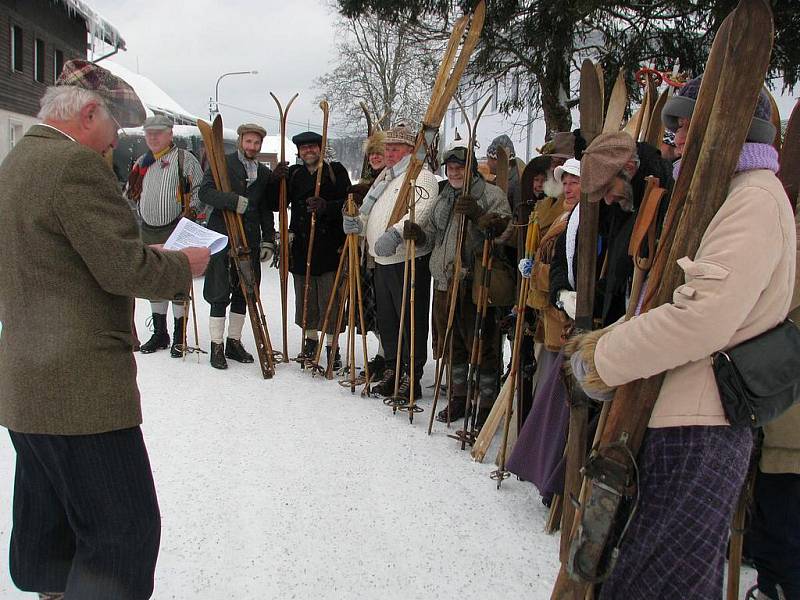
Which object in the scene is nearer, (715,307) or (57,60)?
(715,307)

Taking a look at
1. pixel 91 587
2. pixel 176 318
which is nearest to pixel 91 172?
pixel 91 587

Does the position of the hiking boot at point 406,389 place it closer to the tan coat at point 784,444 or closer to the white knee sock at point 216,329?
the white knee sock at point 216,329

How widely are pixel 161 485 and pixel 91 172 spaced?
1929 mm

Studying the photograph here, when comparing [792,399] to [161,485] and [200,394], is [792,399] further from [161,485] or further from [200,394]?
[200,394]

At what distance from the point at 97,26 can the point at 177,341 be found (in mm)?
15694

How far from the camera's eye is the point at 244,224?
492 centimetres

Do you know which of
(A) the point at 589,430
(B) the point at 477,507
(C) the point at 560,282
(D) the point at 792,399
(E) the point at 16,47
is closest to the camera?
(D) the point at 792,399

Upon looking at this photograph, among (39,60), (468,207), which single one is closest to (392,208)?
(468,207)

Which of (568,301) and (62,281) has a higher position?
(62,281)

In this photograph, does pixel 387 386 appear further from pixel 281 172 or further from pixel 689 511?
pixel 689 511

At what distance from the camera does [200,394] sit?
424cm

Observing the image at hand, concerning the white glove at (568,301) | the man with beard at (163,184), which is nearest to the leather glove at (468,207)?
the white glove at (568,301)

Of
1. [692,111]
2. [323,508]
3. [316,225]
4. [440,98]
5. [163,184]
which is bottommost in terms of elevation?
[323,508]

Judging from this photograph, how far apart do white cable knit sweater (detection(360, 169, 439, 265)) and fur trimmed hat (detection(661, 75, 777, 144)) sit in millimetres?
2364
